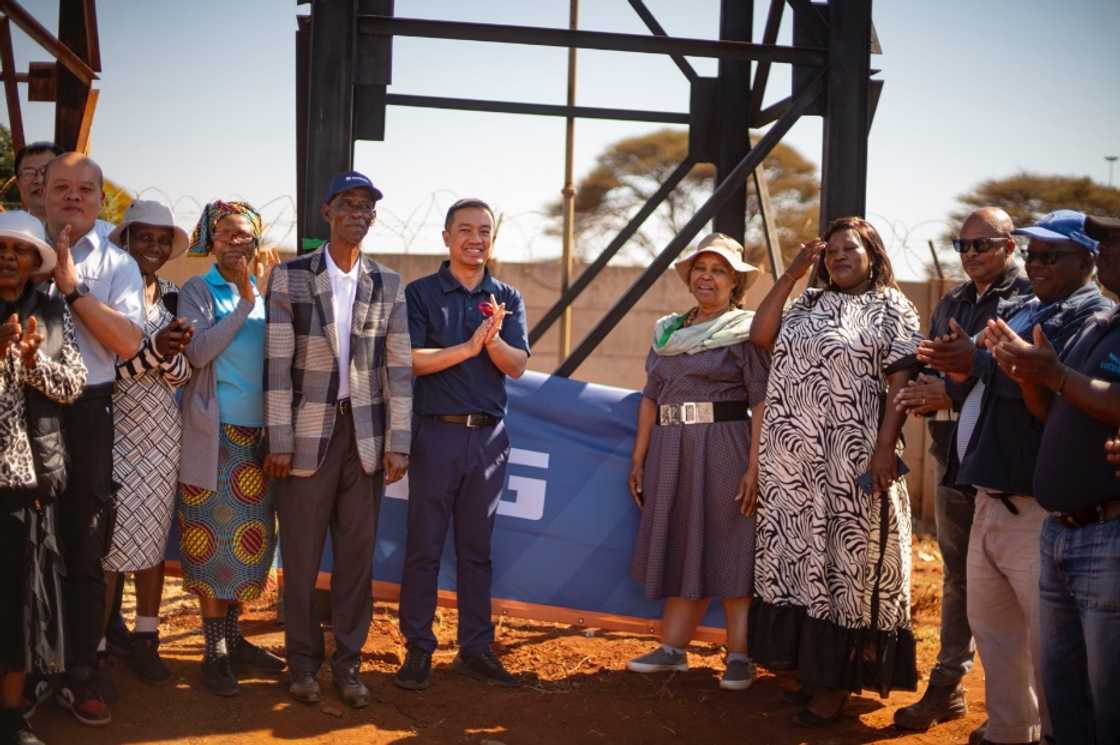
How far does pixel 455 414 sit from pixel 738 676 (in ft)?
5.74

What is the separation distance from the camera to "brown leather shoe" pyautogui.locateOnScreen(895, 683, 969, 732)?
484 centimetres

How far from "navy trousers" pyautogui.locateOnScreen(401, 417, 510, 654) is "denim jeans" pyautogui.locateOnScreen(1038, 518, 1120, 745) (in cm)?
244

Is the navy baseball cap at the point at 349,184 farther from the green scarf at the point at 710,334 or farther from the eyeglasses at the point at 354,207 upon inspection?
the green scarf at the point at 710,334

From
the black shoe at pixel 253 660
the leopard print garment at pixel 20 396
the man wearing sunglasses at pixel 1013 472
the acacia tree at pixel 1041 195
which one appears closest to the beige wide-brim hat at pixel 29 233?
the leopard print garment at pixel 20 396

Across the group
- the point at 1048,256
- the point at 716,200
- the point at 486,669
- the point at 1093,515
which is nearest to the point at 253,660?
the point at 486,669

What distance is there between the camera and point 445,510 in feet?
16.8

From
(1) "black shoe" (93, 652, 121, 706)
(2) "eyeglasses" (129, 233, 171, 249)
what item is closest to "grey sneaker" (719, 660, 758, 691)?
(1) "black shoe" (93, 652, 121, 706)

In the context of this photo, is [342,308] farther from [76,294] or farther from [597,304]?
[597,304]

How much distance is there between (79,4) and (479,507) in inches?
173

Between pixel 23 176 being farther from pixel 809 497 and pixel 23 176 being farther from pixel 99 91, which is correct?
pixel 809 497

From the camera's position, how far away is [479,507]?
5188 millimetres

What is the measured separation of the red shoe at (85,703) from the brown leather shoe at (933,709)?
3.21m

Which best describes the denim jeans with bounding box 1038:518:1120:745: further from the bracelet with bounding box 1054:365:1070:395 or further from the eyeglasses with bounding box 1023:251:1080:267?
the eyeglasses with bounding box 1023:251:1080:267

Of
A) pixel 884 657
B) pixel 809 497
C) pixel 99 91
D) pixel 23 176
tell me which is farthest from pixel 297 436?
pixel 99 91
